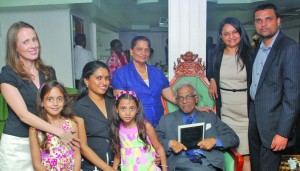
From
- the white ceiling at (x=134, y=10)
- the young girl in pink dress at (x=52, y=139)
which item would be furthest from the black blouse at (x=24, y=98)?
the white ceiling at (x=134, y=10)

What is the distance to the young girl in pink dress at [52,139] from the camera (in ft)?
5.84

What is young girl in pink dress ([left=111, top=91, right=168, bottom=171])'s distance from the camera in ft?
6.58

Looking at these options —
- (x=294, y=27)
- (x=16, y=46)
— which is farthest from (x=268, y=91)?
(x=294, y=27)

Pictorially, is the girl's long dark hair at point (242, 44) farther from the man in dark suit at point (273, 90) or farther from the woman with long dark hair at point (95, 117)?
the woman with long dark hair at point (95, 117)

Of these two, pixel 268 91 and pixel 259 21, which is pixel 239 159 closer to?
pixel 268 91

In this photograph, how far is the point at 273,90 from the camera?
1.83m

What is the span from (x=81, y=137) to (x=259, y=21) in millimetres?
1435

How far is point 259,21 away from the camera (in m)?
1.92

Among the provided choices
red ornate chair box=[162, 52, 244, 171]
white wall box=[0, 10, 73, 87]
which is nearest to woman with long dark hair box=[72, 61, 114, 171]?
red ornate chair box=[162, 52, 244, 171]

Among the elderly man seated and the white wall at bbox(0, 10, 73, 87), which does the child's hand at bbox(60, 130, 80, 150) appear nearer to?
the elderly man seated

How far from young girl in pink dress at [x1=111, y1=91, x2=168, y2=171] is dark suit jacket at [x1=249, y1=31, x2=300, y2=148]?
0.74m

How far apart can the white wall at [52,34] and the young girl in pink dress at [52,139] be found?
3.36m

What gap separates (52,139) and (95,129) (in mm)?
312

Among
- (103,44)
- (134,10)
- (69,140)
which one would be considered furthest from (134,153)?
(103,44)
